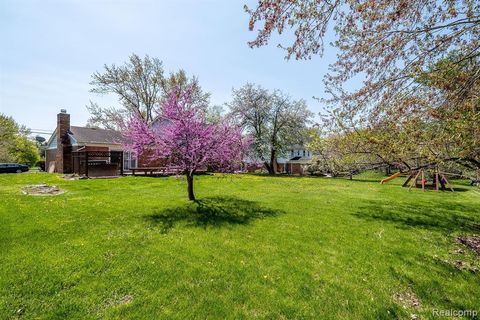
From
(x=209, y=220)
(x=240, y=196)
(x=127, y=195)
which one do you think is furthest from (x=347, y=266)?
(x=127, y=195)

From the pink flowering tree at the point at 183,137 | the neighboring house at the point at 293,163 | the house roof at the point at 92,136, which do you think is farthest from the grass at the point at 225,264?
the neighboring house at the point at 293,163

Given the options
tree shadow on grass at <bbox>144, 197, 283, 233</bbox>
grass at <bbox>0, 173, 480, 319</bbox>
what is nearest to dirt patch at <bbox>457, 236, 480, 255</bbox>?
grass at <bbox>0, 173, 480, 319</bbox>

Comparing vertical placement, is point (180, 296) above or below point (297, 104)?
below

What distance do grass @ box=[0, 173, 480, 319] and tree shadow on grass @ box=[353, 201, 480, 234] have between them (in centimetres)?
11

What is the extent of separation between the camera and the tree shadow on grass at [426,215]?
7723 millimetres

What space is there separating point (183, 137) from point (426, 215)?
9383 millimetres

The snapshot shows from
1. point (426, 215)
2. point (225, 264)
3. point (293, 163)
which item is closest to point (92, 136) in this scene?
point (225, 264)

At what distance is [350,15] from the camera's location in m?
5.29

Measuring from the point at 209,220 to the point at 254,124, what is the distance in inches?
1058

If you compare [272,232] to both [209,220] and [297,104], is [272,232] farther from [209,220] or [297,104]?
[297,104]

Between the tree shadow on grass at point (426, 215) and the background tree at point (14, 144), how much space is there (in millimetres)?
42055

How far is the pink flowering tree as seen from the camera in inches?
338

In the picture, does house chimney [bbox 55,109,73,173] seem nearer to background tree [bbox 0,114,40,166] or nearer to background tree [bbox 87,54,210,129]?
background tree [bbox 87,54,210,129]

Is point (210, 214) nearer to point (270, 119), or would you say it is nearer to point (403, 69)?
point (403, 69)
